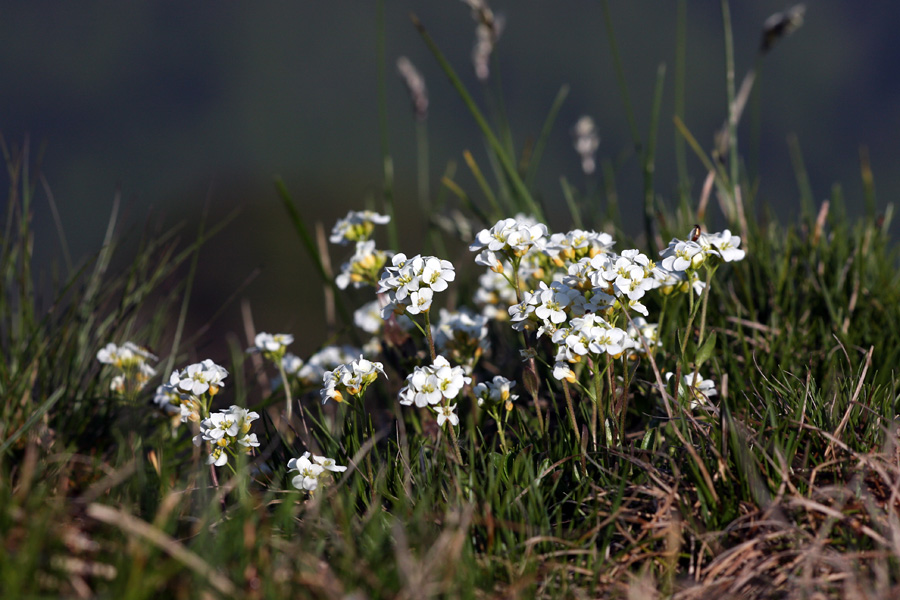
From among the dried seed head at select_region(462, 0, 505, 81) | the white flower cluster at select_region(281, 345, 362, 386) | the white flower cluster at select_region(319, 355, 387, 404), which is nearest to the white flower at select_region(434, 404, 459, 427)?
the white flower cluster at select_region(319, 355, 387, 404)

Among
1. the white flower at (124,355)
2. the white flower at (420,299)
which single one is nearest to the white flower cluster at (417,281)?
the white flower at (420,299)

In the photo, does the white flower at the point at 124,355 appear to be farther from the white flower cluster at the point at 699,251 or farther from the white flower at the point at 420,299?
the white flower cluster at the point at 699,251

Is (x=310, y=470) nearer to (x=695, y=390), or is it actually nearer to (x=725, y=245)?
(x=695, y=390)

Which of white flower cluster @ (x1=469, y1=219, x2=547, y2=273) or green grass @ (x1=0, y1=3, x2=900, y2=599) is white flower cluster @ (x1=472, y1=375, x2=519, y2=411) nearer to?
green grass @ (x1=0, y1=3, x2=900, y2=599)

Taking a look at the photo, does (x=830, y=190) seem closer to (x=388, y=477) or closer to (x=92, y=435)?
(x=388, y=477)

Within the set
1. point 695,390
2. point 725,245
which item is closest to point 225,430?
point 695,390

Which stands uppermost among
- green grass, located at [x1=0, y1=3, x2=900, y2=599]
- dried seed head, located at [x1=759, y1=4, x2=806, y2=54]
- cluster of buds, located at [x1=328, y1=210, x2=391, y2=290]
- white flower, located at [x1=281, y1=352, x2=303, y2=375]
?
dried seed head, located at [x1=759, y1=4, x2=806, y2=54]

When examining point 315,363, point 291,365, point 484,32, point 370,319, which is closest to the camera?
point 291,365
